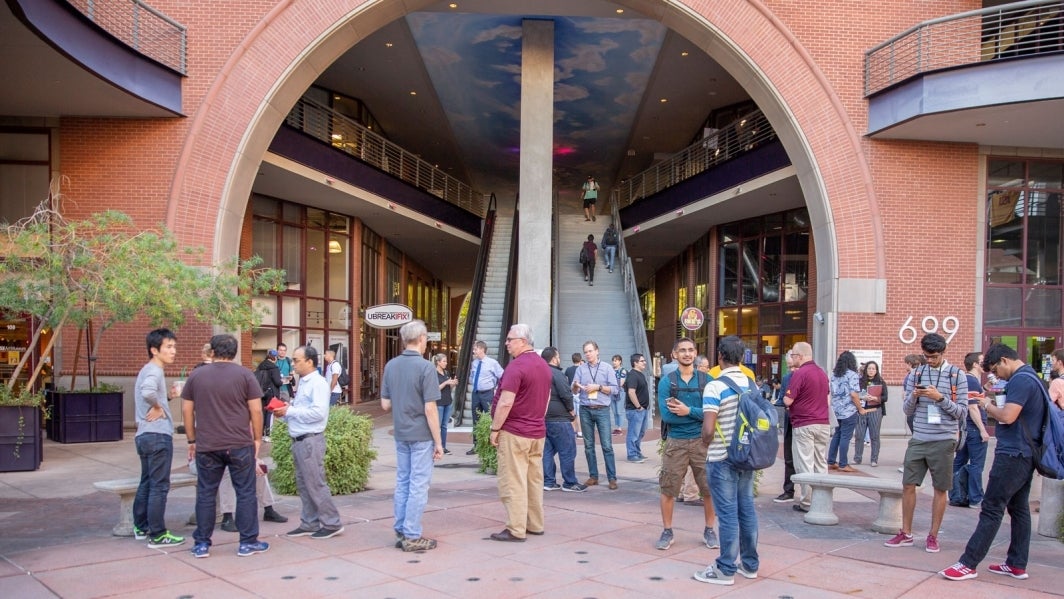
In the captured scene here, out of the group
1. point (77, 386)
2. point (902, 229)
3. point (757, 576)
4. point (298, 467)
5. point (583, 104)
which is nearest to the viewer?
point (757, 576)

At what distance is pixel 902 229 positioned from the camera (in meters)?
16.6

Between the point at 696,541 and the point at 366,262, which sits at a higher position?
the point at 366,262

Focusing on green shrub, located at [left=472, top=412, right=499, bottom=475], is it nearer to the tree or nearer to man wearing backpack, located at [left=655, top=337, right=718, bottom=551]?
man wearing backpack, located at [left=655, top=337, right=718, bottom=551]

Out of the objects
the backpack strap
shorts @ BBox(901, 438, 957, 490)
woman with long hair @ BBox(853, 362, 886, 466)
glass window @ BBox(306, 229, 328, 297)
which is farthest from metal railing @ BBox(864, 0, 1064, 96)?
glass window @ BBox(306, 229, 328, 297)

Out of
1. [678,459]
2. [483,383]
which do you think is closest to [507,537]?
[678,459]

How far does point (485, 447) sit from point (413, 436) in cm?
409

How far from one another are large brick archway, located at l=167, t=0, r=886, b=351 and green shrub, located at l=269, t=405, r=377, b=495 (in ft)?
25.6

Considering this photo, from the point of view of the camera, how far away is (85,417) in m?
13.6

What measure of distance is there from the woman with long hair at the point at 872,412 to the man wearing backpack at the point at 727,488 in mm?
6680

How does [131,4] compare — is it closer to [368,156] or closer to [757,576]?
[368,156]

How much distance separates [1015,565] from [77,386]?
49.2 feet

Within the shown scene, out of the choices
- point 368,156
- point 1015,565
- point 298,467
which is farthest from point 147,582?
point 368,156

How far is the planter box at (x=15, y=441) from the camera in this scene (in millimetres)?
10633

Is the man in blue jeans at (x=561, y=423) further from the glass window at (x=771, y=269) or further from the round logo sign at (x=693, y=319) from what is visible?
the glass window at (x=771, y=269)
